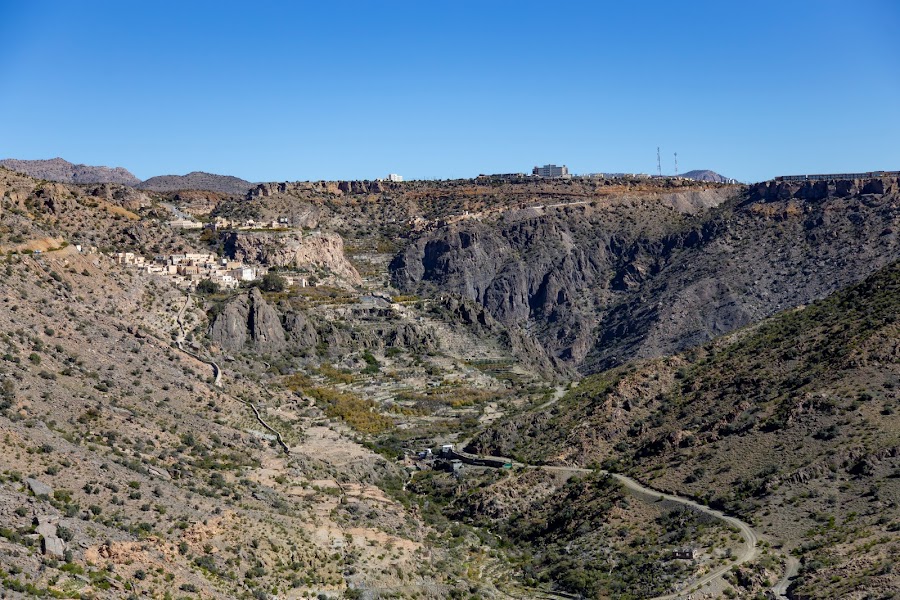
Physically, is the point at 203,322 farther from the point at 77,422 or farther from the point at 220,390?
the point at 77,422

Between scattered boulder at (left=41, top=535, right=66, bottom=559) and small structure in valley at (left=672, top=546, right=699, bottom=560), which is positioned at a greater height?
scattered boulder at (left=41, top=535, right=66, bottom=559)

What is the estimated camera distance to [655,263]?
176625 mm

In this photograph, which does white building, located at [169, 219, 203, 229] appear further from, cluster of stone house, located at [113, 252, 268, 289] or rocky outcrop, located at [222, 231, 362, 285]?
cluster of stone house, located at [113, 252, 268, 289]

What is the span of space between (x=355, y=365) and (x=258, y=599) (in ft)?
169

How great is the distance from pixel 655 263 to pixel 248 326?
94.0 meters

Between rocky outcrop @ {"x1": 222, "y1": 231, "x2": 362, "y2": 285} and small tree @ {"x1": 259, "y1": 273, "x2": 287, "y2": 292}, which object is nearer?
small tree @ {"x1": 259, "y1": 273, "x2": 287, "y2": 292}

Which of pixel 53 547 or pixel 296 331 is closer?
pixel 53 547

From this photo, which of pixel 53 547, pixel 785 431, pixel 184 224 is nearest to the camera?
pixel 53 547

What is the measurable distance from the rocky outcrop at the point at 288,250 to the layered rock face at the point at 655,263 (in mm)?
23353

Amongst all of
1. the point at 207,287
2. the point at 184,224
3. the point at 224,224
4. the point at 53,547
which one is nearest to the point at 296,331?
the point at 207,287

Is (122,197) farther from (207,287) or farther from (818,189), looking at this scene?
(818,189)

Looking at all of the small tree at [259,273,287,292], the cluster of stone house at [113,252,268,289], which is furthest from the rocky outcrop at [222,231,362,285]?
the small tree at [259,273,287,292]

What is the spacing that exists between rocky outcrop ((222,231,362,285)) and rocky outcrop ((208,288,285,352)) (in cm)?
2402

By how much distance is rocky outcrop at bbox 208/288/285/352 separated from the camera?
89000mm
